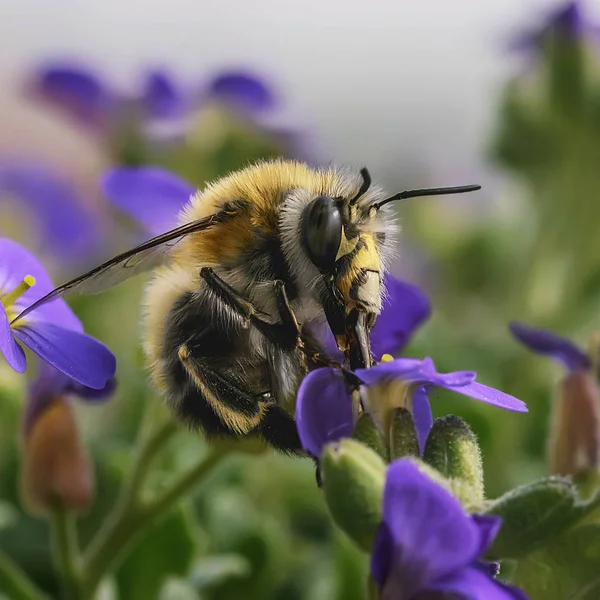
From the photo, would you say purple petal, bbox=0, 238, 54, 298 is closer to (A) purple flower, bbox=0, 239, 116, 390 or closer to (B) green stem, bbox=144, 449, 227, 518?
(A) purple flower, bbox=0, 239, 116, 390

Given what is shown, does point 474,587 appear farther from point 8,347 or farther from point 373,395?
point 8,347

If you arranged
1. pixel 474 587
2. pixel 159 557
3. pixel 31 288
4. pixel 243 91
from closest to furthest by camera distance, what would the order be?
1. pixel 474 587
2. pixel 31 288
3. pixel 159 557
4. pixel 243 91

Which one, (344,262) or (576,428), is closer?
(344,262)

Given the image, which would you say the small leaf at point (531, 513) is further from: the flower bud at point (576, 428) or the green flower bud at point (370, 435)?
the flower bud at point (576, 428)

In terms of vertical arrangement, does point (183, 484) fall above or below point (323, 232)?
below

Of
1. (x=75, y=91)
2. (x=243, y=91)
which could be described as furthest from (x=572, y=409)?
(x=75, y=91)

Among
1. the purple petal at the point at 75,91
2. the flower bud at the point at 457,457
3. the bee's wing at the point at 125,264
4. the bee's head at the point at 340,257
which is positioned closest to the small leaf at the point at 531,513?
the flower bud at the point at 457,457

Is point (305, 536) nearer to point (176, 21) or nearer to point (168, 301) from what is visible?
point (168, 301)

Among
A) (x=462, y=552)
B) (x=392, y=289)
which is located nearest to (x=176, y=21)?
(x=392, y=289)
